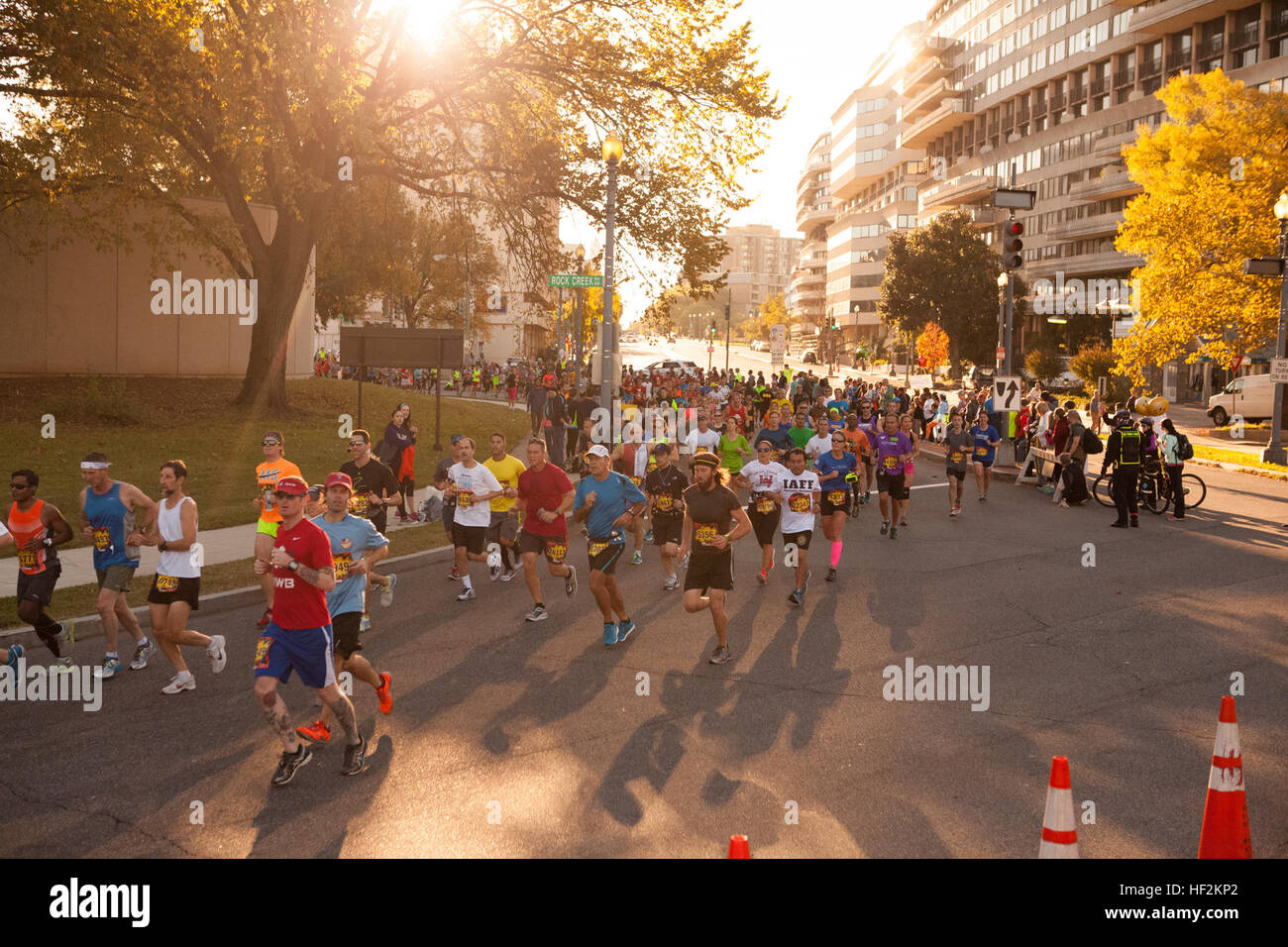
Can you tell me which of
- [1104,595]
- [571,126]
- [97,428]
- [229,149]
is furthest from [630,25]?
[1104,595]

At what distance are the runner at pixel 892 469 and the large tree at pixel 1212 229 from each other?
2105 centimetres

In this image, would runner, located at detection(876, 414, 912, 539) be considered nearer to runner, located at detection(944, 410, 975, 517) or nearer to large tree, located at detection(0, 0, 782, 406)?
runner, located at detection(944, 410, 975, 517)

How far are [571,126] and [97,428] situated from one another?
41.4ft

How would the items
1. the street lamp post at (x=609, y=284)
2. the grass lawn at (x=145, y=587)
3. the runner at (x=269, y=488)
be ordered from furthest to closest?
1. the street lamp post at (x=609, y=284)
2. the grass lawn at (x=145, y=587)
3. the runner at (x=269, y=488)

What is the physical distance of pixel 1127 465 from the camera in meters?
16.7

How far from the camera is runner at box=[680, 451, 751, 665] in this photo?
357 inches

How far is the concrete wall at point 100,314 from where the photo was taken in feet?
85.8

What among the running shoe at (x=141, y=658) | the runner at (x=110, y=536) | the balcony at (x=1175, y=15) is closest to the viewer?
the runner at (x=110, y=536)

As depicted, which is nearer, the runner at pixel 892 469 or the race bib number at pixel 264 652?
the race bib number at pixel 264 652

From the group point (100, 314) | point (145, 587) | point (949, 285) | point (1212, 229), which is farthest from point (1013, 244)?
point (949, 285)

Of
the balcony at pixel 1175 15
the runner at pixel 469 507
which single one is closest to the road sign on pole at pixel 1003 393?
the runner at pixel 469 507

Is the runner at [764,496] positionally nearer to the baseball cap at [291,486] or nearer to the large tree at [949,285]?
the baseball cap at [291,486]

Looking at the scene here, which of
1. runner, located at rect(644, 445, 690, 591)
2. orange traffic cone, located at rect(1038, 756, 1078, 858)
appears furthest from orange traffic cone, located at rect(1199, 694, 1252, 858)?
runner, located at rect(644, 445, 690, 591)
